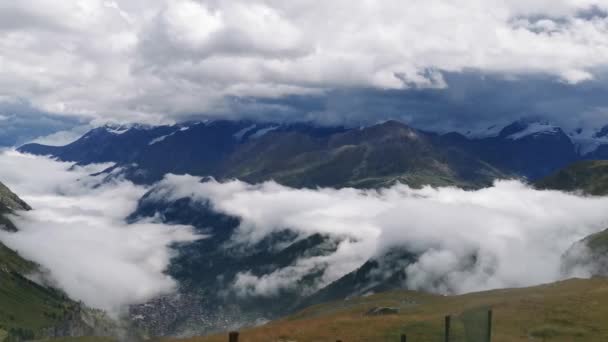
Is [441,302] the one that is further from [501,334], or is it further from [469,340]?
[469,340]

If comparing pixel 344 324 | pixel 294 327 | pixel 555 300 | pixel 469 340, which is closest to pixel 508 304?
pixel 555 300

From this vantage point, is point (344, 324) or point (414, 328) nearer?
point (414, 328)

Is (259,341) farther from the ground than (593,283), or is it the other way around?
(593,283)

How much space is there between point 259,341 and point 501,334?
107ft

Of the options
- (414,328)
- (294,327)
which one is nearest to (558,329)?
(414,328)

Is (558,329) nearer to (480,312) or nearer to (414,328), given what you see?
(414,328)

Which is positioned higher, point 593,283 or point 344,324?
point 593,283

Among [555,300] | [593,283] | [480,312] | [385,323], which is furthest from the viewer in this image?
[593,283]

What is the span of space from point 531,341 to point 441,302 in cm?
7478

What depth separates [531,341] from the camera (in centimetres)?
8438

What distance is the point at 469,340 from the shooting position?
1341 inches

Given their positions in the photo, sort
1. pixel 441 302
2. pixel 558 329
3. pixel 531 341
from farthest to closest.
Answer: pixel 441 302, pixel 558 329, pixel 531 341

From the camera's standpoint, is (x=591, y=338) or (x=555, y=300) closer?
(x=591, y=338)

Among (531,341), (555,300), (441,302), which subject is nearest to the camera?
(531,341)
